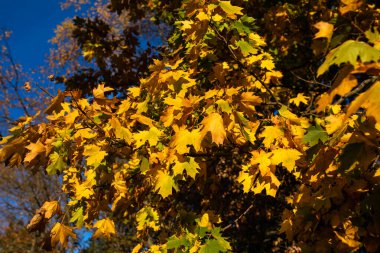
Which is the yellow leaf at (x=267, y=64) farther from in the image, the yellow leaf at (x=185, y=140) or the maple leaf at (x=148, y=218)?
the maple leaf at (x=148, y=218)

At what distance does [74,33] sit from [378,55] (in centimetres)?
736

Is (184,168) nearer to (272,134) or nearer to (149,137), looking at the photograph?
(149,137)

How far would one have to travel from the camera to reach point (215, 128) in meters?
2.39

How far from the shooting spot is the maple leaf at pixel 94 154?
3268 mm

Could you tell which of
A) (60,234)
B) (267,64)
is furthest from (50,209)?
(267,64)

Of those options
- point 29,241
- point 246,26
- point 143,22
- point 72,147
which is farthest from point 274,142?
point 29,241

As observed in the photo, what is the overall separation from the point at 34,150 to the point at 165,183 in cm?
129

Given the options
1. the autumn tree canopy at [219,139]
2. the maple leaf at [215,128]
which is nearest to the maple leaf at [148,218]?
the autumn tree canopy at [219,139]

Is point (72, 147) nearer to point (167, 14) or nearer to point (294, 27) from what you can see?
point (167, 14)

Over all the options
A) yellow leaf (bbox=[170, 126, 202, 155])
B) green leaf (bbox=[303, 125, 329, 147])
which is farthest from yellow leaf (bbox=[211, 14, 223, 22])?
green leaf (bbox=[303, 125, 329, 147])

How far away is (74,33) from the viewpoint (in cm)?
752

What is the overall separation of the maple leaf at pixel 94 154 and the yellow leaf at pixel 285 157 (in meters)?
1.69

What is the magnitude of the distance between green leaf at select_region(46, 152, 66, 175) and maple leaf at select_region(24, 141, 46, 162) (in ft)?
0.58

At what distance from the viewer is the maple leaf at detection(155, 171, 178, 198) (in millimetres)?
3018
